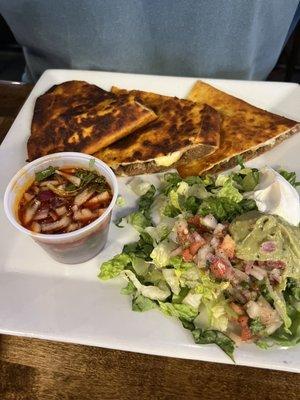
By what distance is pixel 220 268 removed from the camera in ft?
5.25

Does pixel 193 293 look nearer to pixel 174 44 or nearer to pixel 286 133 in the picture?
pixel 286 133

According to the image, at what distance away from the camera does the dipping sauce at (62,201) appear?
1730 millimetres

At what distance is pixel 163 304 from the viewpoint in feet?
5.38

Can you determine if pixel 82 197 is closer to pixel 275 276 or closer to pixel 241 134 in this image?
pixel 275 276

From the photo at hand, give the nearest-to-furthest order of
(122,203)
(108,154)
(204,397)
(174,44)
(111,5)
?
(204,397) → (122,203) → (108,154) → (111,5) → (174,44)

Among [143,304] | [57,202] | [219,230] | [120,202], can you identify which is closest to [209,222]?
[219,230]

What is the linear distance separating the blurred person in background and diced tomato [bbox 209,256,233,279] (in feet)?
4.74

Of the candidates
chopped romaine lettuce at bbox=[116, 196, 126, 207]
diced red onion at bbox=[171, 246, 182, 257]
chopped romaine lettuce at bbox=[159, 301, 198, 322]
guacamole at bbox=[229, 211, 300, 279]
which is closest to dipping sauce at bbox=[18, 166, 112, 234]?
chopped romaine lettuce at bbox=[116, 196, 126, 207]

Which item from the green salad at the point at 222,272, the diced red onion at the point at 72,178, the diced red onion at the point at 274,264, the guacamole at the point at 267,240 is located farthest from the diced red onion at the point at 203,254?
the diced red onion at the point at 72,178

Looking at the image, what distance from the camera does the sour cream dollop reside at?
1.71 m

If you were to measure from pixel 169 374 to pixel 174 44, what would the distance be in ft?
5.96


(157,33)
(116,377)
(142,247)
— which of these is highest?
(157,33)

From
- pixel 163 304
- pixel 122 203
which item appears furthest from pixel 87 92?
pixel 163 304

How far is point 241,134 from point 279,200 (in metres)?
0.59
